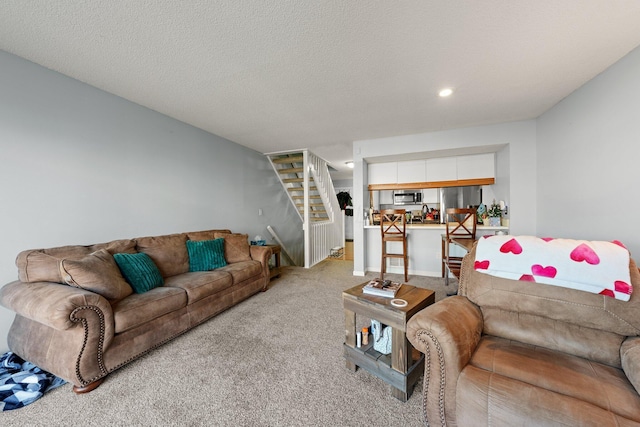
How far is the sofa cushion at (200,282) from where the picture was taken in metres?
2.28

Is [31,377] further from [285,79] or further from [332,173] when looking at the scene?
[332,173]

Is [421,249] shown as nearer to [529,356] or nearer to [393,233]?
[393,233]

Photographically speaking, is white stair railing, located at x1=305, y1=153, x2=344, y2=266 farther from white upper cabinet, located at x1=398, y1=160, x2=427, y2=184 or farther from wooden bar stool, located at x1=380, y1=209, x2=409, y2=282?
white upper cabinet, located at x1=398, y1=160, x2=427, y2=184

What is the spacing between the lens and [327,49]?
1794mm

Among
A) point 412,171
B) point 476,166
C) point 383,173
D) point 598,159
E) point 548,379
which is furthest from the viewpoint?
point 383,173

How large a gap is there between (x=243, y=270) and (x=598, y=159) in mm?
3771

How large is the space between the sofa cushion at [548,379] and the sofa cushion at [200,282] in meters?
2.20

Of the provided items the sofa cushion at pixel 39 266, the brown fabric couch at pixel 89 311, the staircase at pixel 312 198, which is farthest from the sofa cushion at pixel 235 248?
the sofa cushion at pixel 39 266

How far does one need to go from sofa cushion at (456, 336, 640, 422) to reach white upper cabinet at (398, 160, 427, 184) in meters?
3.35

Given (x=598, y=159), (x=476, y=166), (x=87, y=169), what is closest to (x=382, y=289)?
(x=598, y=159)

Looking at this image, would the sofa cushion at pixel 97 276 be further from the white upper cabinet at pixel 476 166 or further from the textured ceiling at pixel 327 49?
the white upper cabinet at pixel 476 166

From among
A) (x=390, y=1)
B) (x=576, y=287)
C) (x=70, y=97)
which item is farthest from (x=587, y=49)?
(x=70, y=97)

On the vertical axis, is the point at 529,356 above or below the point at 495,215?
below

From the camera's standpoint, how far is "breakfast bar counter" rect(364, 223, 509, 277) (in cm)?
397
